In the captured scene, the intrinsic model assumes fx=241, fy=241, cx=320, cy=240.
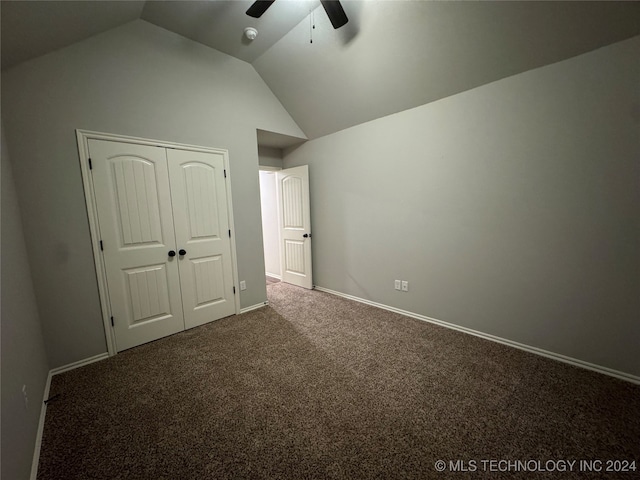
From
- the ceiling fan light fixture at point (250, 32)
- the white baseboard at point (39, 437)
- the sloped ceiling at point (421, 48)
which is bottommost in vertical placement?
the white baseboard at point (39, 437)

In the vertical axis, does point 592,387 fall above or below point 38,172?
below

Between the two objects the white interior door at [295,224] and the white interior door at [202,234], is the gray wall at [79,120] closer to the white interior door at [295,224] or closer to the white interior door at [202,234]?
the white interior door at [202,234]

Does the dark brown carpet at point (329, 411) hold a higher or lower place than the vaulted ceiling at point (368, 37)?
lower

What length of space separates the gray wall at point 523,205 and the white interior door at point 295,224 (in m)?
1.00

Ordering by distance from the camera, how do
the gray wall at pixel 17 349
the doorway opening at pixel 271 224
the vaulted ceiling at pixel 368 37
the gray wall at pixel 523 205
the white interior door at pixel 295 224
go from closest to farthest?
the gray wall at pixel 17 349 → the vaulted ceiling at pixel 368 37 → the gray wall at pixel 523 205 → the white interior door at pixel 295 224 → the doorway opening at pixel 271 224

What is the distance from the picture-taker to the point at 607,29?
5.36ft

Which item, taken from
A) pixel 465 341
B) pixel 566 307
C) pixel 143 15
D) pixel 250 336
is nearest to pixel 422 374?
pixel 465 341

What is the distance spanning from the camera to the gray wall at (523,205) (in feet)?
5.77

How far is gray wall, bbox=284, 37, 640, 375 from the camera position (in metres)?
1.76

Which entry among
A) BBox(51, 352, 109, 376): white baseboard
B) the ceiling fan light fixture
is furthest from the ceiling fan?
BBox(51, 352, 109, 376): white baseboard

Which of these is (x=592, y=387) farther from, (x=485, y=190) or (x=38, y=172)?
(x=38, y=172)

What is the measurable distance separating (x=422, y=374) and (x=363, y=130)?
2763mm

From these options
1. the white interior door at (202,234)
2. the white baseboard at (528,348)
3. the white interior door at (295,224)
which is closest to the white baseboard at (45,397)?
the white interior door at (202,234)

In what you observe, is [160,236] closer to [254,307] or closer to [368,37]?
[254,307]
